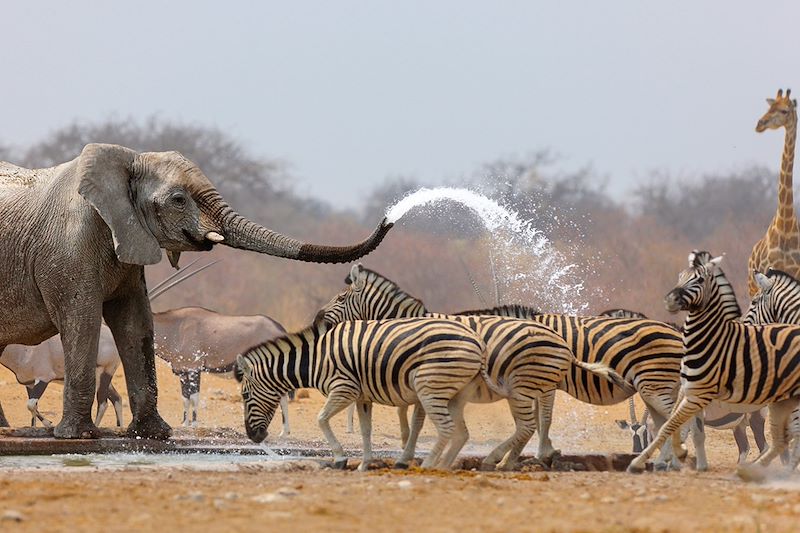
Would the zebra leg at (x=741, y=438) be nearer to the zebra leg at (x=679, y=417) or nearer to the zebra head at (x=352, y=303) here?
the zebra leg at (x=679, y=417)

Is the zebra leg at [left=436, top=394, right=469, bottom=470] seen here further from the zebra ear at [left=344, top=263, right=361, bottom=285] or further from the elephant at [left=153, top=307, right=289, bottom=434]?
the elephant at [left=153, top=307, right=289, bottom=434]

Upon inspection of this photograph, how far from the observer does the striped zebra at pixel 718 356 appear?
9.83 metres

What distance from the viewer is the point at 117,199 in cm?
1152

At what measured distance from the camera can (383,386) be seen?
32.7 ft

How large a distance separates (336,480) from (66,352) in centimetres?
361

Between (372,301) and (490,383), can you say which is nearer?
(490,383)

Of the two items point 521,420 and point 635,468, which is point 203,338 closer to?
point 521,420

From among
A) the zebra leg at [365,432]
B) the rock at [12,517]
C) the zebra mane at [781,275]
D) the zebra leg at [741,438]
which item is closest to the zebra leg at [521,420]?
the zebra leg at [365,432]

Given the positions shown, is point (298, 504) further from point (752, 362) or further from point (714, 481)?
point (752, 362)

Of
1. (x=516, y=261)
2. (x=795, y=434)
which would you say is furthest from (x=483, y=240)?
(x=795, y=434)

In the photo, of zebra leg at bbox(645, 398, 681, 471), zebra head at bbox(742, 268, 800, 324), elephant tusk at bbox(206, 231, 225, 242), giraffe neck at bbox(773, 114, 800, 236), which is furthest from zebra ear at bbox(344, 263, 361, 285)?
giraffe neck at bbox(773, 114, 800, 236)

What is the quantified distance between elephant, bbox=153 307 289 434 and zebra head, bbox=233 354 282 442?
7.77 m

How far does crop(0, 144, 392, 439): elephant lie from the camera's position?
37.4 feet

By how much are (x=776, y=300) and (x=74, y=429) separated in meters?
6.31
